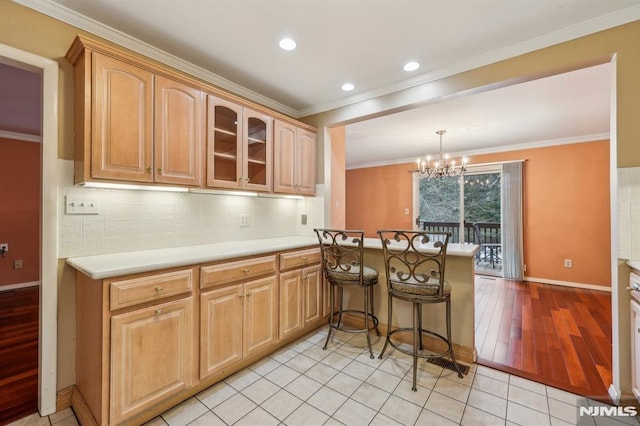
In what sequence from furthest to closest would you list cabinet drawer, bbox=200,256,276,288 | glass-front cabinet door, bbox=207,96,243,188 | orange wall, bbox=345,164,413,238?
orange wall, bbox=345,164,413,238 < glass-front cabinet door, bbox=207,96,243,188 < cabinet drawer, bbox=200,256,276,288

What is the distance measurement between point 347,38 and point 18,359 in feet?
11.9

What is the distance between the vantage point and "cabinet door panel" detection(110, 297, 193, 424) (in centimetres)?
145

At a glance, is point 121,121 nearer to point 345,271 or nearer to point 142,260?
point 142,260

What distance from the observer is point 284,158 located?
286 centimetres

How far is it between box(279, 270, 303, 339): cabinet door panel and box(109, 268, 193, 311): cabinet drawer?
84 cm

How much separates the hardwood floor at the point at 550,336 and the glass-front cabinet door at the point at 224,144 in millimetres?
2622

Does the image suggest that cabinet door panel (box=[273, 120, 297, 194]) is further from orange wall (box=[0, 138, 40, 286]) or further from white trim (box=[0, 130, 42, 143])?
orange wall (box=[0, 138, 40, 286])

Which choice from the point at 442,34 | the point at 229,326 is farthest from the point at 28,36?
the point at 442,34

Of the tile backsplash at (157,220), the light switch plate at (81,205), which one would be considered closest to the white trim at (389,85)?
the tile backsplash at (157,220)

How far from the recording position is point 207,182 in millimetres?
2217

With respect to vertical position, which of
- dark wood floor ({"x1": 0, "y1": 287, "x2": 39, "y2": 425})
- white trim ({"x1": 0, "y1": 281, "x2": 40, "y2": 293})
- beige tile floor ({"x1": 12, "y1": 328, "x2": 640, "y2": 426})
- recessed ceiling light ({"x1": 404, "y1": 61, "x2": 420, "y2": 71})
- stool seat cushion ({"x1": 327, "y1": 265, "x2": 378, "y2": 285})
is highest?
recessed ceiling light ({"x1": 404, "y1": 61, "x2": 420, "y2": 71})

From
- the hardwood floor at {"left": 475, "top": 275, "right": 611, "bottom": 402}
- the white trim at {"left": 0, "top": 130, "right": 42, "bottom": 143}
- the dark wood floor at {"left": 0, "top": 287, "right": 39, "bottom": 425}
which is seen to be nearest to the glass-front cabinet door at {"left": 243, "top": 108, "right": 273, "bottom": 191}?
the dark wood floor at {"left": 0, "top": 287, "right": 39, "bottom": 425}

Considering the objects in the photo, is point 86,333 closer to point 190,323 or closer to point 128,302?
point 128,302

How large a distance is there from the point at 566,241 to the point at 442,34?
4616 millimetres
